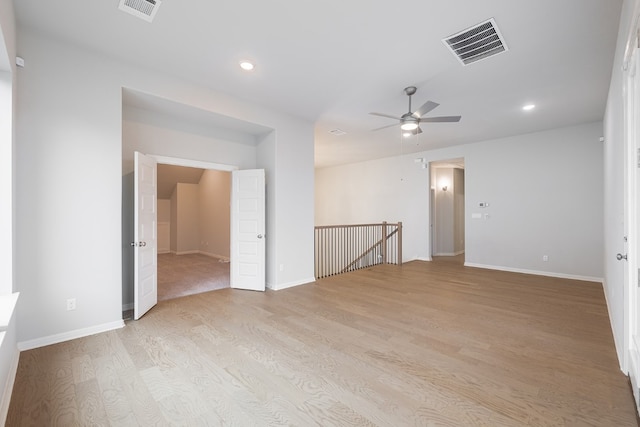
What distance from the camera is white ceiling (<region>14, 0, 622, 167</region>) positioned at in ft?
8.01

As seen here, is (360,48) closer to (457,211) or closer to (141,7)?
(141,7)

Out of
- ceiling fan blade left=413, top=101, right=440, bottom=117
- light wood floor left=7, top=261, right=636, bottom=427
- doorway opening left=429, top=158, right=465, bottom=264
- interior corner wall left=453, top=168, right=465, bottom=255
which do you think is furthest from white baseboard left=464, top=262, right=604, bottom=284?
ceiling fan blade left=413, top=101, right=440, bottom=117

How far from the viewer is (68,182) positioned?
293cm

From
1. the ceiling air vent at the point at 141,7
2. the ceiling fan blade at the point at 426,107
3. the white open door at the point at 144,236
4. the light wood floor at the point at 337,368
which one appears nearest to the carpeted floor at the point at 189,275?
the white open door at the point at 144,236

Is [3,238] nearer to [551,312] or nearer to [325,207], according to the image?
[551,312]

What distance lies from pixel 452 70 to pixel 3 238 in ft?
15.8

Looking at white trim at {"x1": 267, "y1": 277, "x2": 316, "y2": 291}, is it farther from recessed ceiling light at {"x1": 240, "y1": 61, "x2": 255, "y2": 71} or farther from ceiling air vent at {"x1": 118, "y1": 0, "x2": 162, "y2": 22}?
ceiling air vent at {"x1": 118, "y1": 0, "x2": 162, "y2": 22}

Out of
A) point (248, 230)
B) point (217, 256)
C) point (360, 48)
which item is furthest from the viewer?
point (217, 256)

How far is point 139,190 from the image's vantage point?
3.56m

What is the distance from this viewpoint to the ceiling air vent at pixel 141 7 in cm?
238

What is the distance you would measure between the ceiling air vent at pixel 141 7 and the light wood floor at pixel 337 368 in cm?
310

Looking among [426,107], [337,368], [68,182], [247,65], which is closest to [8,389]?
[68,182]

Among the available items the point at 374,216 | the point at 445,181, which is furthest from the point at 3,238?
the point at 445,181

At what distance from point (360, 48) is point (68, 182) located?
11.1 ft
